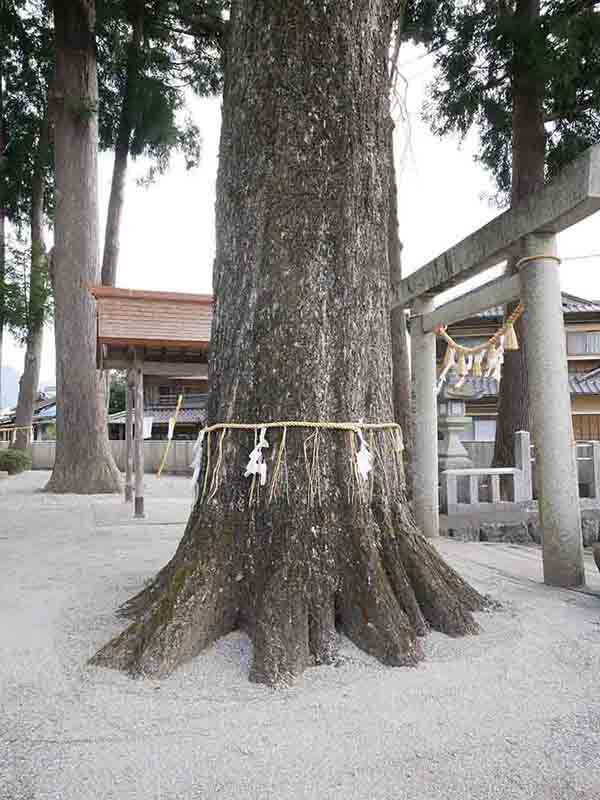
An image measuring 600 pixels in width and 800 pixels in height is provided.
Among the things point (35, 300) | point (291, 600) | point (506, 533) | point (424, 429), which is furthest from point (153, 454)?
point (291, 600)

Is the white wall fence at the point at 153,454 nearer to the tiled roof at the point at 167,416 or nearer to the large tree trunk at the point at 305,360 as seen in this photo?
the tiled roof at the point at 167,416

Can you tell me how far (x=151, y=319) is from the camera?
266 inches

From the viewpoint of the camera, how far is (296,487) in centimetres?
248

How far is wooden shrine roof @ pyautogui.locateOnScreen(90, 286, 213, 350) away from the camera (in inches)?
261

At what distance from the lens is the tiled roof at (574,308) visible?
1622 cm

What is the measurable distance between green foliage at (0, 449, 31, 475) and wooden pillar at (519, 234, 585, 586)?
13.5m

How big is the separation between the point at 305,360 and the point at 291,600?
3.21ft

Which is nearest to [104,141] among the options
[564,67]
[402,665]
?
[564,67]

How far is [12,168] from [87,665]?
1488 centimetres

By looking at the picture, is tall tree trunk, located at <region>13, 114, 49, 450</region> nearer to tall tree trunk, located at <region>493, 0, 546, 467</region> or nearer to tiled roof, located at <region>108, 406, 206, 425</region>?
tiled roof, located at <region>108, 406, 206, 425</region>

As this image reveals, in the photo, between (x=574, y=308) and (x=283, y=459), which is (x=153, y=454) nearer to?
(x=574, y=308)

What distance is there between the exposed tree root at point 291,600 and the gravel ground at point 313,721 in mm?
76

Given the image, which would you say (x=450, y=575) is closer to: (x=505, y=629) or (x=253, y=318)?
(x=505, y=629)

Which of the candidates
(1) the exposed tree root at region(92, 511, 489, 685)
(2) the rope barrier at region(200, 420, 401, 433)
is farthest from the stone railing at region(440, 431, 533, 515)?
(2) the rope barrier at region(200, 420, 401, 433)
